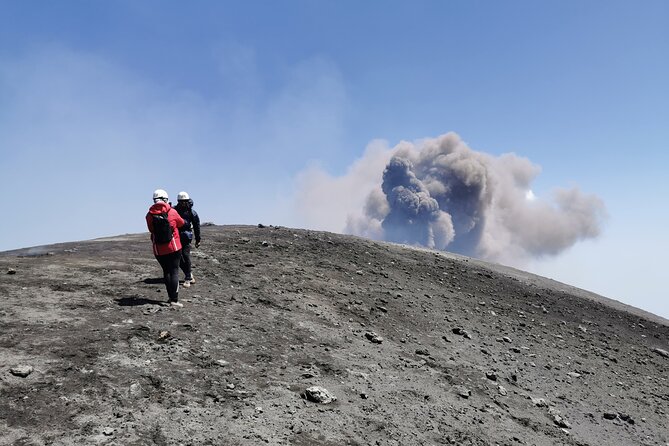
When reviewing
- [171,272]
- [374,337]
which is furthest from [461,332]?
[171,272]

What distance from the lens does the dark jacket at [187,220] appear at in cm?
959

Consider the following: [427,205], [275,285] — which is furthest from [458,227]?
[275,285]

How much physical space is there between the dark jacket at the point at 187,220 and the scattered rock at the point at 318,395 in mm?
4871

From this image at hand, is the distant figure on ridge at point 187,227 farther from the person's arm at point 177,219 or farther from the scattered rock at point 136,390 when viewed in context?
the scattered rock at point 136,390

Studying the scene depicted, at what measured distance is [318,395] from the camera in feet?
20.1

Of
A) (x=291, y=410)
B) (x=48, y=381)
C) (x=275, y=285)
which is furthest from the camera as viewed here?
(x=275, y=285)

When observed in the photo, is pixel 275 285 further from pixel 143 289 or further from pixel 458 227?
pixel 458 227

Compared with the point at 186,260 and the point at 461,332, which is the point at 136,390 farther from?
the point at 461,332

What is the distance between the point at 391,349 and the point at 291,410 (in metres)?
3.55

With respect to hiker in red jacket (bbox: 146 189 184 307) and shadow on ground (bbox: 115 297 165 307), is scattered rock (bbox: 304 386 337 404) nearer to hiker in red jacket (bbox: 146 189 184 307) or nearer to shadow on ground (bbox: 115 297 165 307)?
hiker in red jacket (bbox: 146 189 184 307)

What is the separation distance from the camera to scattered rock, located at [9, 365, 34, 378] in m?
5.26

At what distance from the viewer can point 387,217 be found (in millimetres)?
125938

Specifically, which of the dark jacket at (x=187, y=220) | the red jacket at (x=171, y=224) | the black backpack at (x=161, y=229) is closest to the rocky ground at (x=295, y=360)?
the red jacket at (x=171, y=224)

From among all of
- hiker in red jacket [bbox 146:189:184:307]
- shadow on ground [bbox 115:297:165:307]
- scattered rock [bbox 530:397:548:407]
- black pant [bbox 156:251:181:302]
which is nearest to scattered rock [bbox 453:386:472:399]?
scattered rock [bbox 530:397:548:407]
